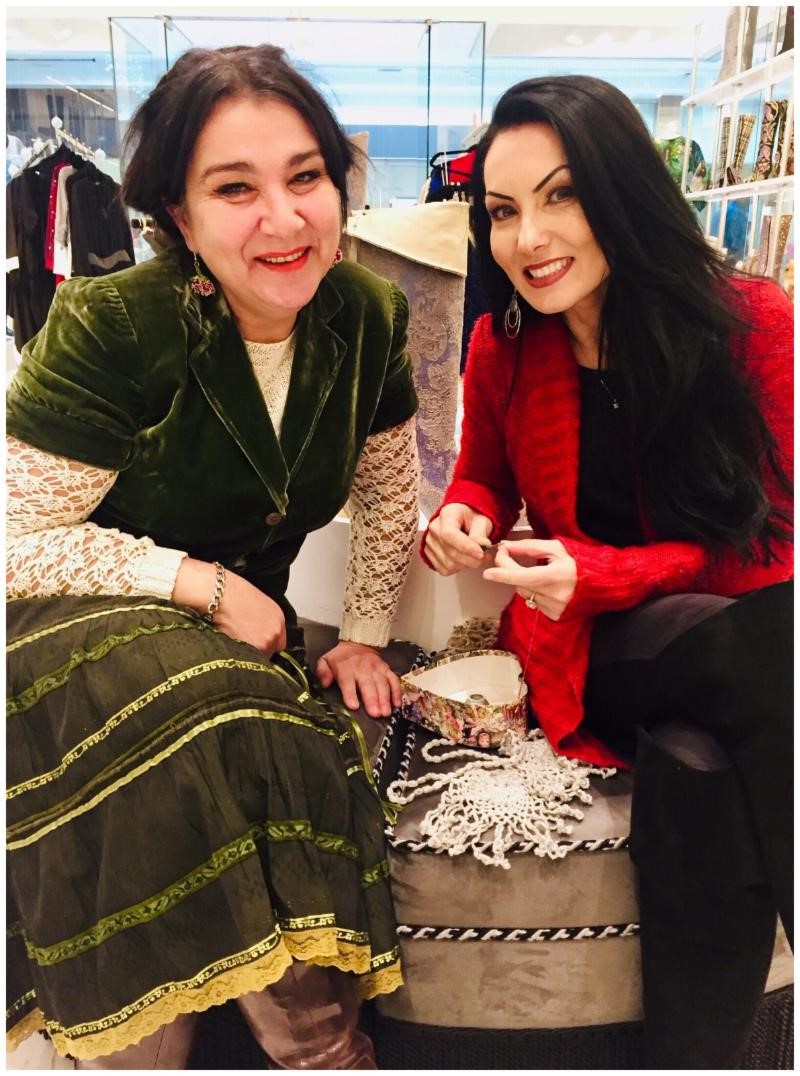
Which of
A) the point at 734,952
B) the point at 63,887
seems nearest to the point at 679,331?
the point at 734,952

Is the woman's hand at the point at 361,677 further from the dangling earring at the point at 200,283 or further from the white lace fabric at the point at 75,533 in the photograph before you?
the dangling earring at the point at 200,283

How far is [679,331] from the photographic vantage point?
0.99 metres

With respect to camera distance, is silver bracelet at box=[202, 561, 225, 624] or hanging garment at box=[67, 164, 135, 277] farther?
hanging garment at box=[67, 164, 135, 277]

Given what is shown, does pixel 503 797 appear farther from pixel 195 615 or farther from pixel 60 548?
pixel 60 548

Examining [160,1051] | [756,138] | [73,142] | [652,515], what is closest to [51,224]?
[73,142]

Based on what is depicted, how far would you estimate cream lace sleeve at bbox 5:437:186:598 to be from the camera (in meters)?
0.94

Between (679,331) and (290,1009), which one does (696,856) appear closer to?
(290,1009)

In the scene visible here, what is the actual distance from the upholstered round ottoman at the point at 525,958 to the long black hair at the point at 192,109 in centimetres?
80

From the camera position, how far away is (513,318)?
1.12 meters

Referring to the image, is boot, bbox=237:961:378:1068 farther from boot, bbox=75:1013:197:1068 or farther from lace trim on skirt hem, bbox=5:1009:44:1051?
lace trim on skirt hem, bbox=5:1009:44:1051

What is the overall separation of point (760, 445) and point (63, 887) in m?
0.94

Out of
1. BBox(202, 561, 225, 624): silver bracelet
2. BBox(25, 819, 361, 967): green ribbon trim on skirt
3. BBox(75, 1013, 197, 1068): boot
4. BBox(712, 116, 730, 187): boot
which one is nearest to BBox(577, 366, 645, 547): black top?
BBox(202, 561, 225, 624): silver bracelet

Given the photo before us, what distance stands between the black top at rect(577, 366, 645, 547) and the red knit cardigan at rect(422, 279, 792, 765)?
2 centimetres

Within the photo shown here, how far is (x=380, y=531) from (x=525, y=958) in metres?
0.62
